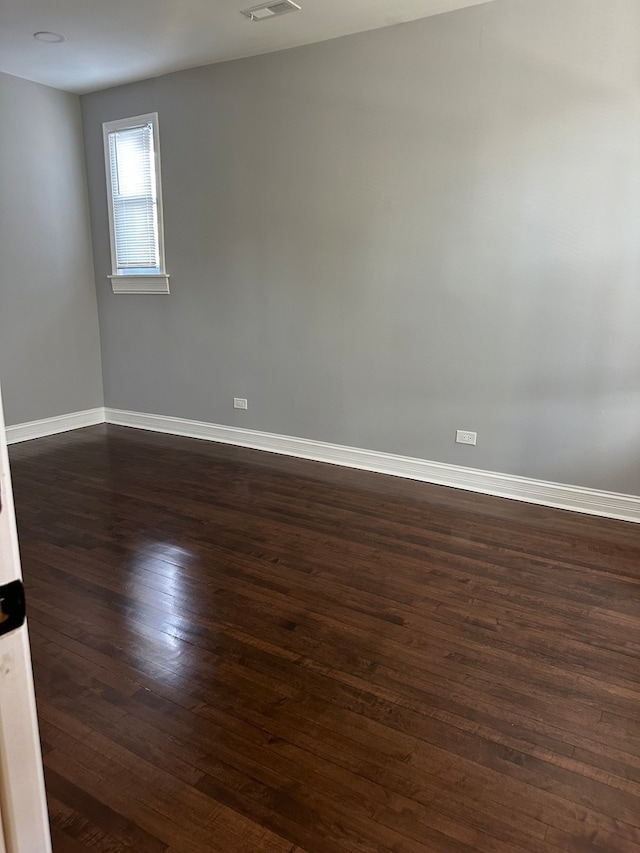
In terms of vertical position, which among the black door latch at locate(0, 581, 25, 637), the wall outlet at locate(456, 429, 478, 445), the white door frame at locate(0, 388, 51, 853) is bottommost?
the wall outlet at locate(456, 429, 478, 445)

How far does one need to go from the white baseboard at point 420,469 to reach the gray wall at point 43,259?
2.87 feet

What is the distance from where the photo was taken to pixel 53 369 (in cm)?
529

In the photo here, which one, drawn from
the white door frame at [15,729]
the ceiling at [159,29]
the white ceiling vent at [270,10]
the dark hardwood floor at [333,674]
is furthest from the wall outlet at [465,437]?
the white door frame at [15,729]

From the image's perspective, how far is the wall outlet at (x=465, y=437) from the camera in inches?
154

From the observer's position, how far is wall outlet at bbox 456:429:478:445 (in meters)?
3.90

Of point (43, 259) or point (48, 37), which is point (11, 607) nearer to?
point (48, 37)

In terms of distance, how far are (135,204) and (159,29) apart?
1.63 metres

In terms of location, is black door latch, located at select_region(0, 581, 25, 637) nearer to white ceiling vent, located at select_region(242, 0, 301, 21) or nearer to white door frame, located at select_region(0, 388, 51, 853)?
white door frame, located at select_region(0, 388, 51, 853)

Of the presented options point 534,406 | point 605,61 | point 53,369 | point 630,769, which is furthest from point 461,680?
point 53,369

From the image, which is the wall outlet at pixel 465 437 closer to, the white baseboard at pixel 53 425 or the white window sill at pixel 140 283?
the white window sill at pixel 140 283

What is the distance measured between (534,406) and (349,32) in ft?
9.03

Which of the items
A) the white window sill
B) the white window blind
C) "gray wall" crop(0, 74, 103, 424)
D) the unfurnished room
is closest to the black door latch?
the unfurnished room

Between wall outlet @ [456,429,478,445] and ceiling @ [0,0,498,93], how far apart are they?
2.60m

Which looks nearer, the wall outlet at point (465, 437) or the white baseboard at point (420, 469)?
the white baseboard at point (420, 469)
